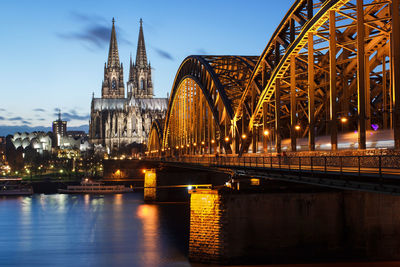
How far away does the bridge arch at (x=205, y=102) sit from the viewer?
225 ft

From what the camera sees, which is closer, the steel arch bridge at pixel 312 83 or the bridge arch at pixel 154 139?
the steel arch bridge at pixel 312 83

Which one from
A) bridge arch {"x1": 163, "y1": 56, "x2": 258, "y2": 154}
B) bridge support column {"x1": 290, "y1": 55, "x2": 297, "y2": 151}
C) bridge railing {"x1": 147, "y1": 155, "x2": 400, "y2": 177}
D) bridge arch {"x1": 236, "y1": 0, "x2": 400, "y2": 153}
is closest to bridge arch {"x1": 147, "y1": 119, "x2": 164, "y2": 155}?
bridge arch {"x1": 163, "y1": 56, "x2": 258, "y2": 154}

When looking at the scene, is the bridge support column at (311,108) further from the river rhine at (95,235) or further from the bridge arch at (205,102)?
the bridge arch at (205,102)

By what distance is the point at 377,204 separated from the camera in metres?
36.4

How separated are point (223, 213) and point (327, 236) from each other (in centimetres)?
649

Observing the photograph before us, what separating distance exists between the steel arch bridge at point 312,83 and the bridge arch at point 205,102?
0.22 m

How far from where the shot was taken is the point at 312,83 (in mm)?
36844

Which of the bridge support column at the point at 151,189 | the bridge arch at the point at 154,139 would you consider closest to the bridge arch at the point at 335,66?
the bridge support column at the point at 151,189

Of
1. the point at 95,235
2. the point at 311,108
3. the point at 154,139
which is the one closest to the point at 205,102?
the point at 95,235

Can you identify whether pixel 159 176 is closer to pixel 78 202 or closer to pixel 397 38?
pixel 78 202

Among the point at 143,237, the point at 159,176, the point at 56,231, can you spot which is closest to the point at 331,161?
the point at 143,237

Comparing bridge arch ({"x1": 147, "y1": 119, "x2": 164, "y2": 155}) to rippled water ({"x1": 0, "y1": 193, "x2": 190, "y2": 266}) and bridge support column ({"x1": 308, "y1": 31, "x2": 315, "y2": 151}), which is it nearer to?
rippled water ({"x1": 0, "y1": 193, "x2": 190, "y2": 266})

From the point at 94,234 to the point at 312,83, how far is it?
31716 mm

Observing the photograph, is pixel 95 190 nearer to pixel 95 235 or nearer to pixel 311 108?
pixel 95 235
